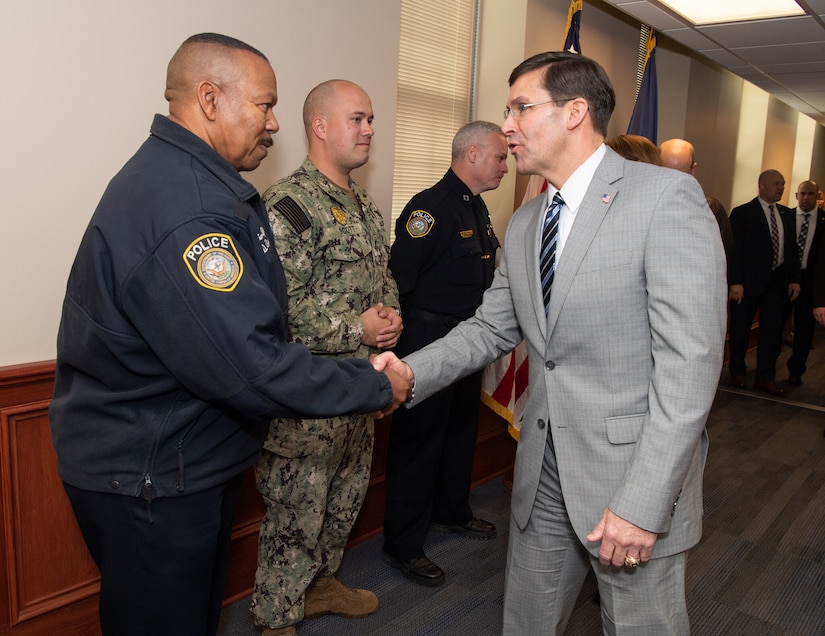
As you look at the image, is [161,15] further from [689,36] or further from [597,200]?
[689,36]

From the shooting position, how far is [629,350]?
1324mm

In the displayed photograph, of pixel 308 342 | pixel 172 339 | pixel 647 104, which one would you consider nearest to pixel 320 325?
pixel 308 342

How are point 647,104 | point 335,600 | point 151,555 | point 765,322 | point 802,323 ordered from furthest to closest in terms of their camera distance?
1. point 802,323
2. point 765,322
3. point 647,104
4. point 335,600
5. point 151,555

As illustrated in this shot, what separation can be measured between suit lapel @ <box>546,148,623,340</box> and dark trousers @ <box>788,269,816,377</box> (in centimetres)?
521

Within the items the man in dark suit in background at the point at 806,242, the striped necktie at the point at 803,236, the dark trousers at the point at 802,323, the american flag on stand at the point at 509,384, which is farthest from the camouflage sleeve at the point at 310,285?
the dark trousers at the point at 802,323

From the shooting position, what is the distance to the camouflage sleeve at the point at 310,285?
6.59ft

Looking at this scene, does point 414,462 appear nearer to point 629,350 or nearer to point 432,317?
point 432,317

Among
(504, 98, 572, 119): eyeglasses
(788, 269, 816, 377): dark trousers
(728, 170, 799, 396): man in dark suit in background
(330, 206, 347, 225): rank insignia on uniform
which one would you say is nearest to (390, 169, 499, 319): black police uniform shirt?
(330, 206, 347, 225): rank insignia on uniform

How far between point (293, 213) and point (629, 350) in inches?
43.8

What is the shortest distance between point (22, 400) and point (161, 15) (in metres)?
1.18

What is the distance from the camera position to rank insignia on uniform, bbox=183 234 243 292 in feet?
3.82

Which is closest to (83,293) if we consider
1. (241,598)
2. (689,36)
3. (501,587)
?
(241,598)

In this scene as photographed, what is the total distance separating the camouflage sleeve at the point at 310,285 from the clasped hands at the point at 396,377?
0.48 meters

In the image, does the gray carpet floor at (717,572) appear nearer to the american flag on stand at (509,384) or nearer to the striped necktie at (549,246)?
the american flag on stand at (509,384)
